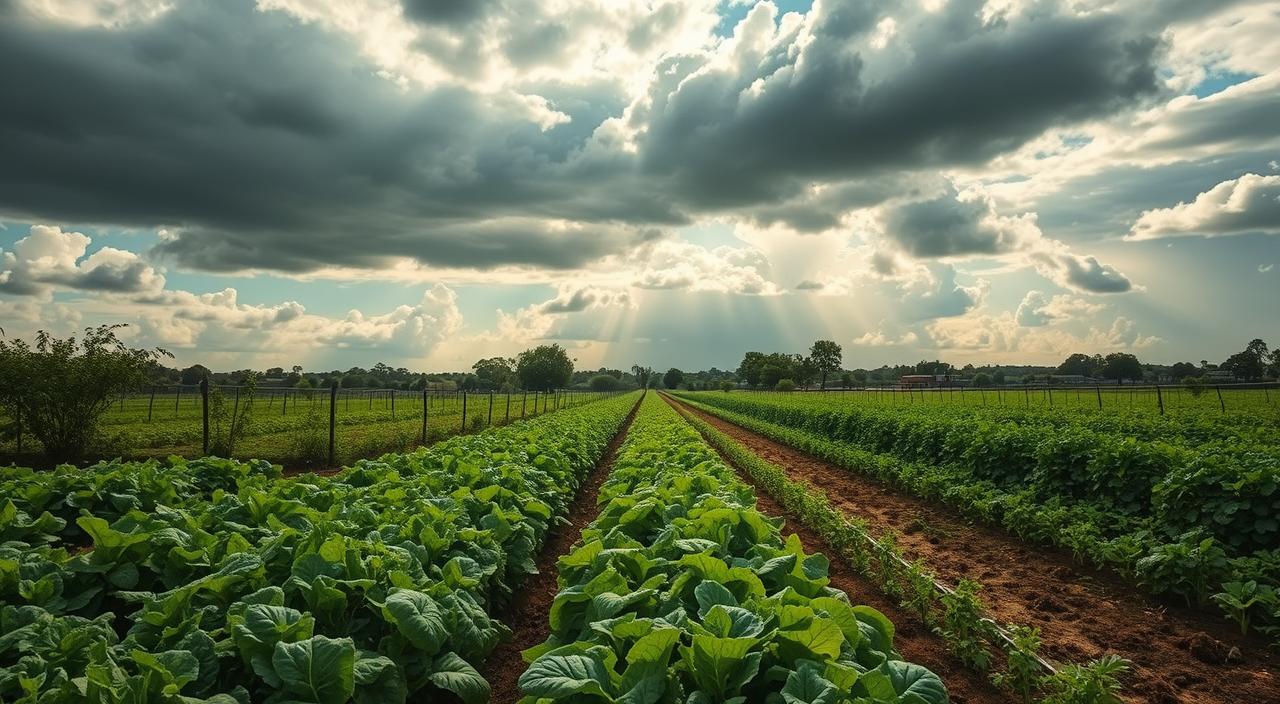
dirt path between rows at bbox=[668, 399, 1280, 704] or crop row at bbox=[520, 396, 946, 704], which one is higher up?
crop row at bbox=[520, 396, 946, 704]

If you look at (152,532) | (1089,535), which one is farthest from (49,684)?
(1089,535)

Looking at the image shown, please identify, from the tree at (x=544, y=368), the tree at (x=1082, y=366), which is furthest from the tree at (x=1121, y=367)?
the tree at (x=544, y=368)

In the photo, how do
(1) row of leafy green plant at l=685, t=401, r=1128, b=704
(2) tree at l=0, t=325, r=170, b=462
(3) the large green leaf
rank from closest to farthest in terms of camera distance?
(3) the large green leaf < (1) row of leafy green plant at l=685, t=401, r=1128, b=704 < (2) tree at l=0, t=325, r=170, b=462

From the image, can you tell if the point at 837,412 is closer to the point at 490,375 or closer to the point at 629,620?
the point at 629,620

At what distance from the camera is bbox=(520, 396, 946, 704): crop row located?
2832mm

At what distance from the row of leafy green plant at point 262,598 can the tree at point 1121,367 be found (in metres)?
146

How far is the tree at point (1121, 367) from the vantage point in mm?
121562

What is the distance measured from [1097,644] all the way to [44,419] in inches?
824

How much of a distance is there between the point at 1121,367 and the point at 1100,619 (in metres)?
147

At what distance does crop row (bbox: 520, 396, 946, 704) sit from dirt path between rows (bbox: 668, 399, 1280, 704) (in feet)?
11.7

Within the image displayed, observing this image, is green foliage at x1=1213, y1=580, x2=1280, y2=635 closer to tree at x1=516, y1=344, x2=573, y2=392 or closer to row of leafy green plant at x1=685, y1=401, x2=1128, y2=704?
row of leafy green plant at x1=685, y1=401, x2=1128, y2=704

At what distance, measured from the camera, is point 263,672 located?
10.3 feet

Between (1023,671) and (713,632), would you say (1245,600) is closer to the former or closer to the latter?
(1023,671)

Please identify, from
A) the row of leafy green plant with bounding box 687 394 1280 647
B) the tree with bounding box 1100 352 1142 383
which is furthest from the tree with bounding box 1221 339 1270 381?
the row of leafy green plant with bounding box 687 394 1280 647
